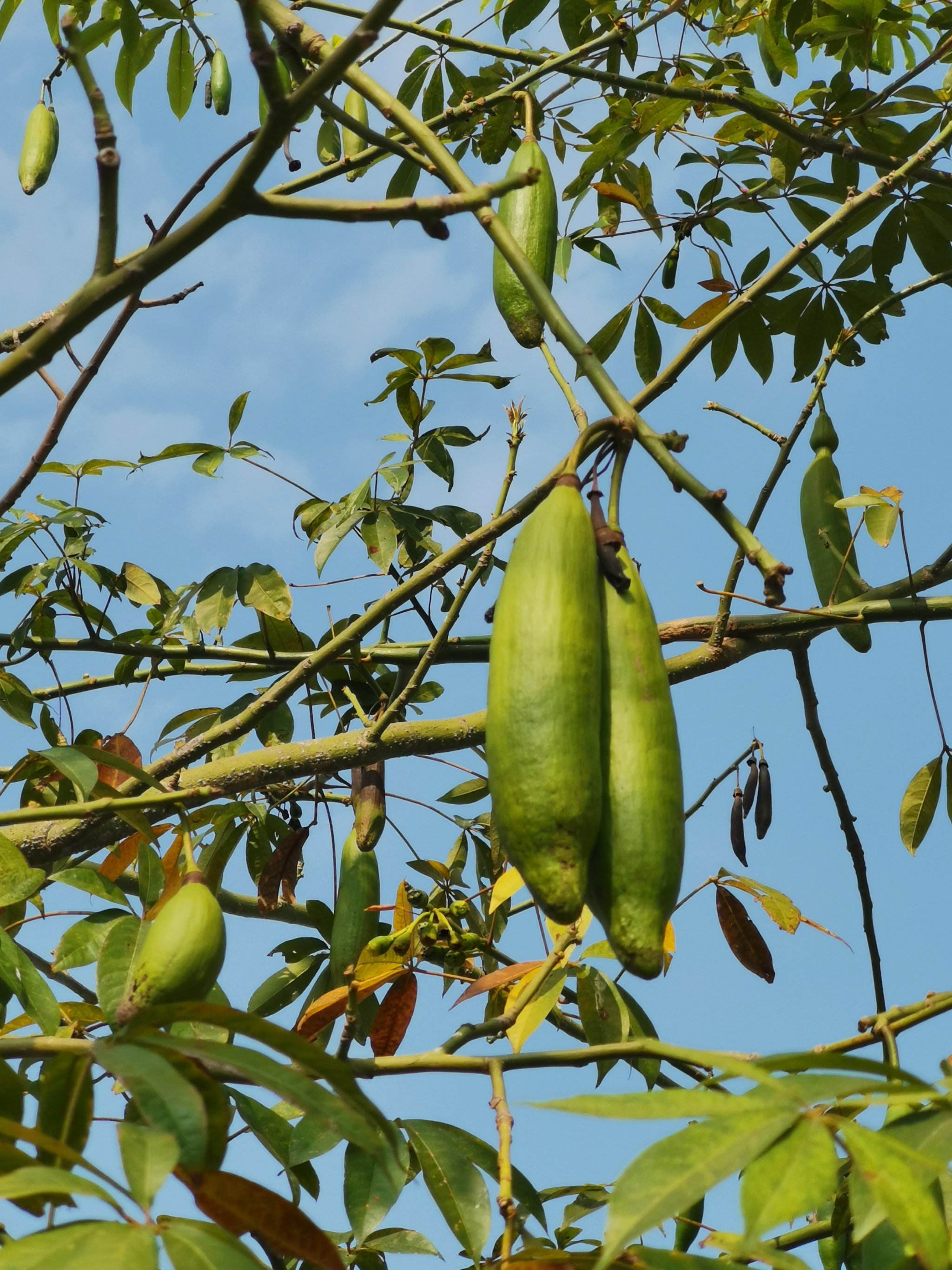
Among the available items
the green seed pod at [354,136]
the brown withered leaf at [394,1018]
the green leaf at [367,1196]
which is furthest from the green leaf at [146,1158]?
the green seed pod at [354,136]

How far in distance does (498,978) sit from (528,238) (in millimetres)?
962

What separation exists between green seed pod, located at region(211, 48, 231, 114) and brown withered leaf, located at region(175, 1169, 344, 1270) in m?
2.43

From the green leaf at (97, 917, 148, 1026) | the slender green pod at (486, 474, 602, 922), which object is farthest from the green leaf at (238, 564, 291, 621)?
the slender green pod at (486, 474, 602, 922)

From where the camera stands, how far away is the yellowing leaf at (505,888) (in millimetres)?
1962

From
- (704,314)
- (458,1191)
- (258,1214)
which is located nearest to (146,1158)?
(258,1214)

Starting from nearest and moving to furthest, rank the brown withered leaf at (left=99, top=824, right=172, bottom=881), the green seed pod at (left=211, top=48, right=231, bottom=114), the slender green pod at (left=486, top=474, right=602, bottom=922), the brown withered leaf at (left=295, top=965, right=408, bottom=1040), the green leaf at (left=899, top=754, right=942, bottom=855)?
the slender green pod at (left=486, top=474, right=602, bottom=922) → the brown withered leaf at (left=295, top=965, right=408, bottom=1040) → the brown withered leaf at (left=99, top=824, right=172, bottom=881) → the green leaf at (left=899, top=754, right=942, bottom=855) → the green seed pod at (left=211, top=48, right=231, bottom=114)

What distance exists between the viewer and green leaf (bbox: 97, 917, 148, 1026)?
1.43m

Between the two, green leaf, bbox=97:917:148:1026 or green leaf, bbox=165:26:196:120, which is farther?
green leaf, bbox=165:26:196:120

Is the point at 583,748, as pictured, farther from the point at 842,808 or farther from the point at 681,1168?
the point at 842,808

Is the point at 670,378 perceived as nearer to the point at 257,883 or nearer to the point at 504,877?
the point at 504,877

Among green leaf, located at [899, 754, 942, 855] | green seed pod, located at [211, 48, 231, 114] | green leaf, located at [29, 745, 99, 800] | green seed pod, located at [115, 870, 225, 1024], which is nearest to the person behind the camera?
green seed pod, located at [115, 870, 225, 1024]

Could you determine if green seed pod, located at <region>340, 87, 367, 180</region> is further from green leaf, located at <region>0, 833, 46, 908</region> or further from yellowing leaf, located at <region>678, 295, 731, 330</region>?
green leaf, located at <region>0, 833, 46, 908</region>

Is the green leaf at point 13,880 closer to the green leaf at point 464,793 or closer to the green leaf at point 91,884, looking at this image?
the green leaf at point 91,884

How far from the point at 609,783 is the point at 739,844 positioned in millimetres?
1456
